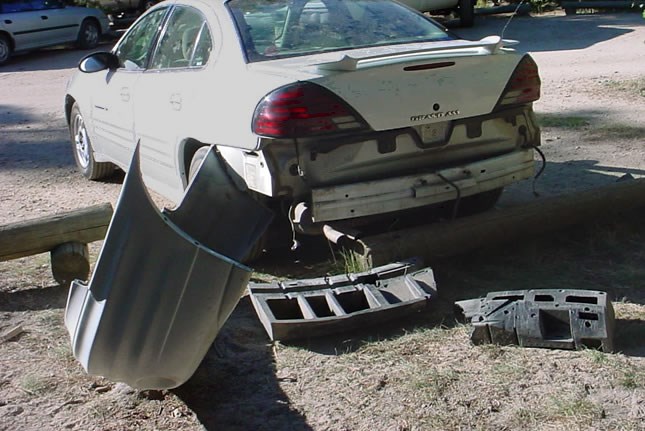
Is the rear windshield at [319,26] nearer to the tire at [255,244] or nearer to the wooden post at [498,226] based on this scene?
the tire at [255,244]

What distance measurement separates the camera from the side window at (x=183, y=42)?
6.07 meters

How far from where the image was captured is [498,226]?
555cm

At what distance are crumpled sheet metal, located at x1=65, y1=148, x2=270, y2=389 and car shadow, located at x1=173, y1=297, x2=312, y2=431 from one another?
36cm

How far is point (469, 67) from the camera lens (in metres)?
5.39

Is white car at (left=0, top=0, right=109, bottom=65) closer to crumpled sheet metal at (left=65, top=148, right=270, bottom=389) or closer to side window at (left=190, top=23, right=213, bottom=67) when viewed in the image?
side window at (left=190, top=23, right=213, bottom=67)

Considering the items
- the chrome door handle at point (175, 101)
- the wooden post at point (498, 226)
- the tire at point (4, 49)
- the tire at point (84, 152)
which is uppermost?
the chrome door handle at point (175, 101)

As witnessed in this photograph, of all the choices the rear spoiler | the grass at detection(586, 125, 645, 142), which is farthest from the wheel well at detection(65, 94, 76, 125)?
the grass at detection(586, 125, 645, 142)

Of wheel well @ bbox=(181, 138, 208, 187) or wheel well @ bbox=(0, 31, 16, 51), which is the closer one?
wheel well @ bbox=(181, 138, 208, 187)

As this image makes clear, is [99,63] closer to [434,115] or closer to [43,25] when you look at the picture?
[434,115]

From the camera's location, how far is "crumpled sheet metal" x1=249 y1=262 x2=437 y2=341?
15.3 ft

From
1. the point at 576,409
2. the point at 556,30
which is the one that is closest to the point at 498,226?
the point at 576,409

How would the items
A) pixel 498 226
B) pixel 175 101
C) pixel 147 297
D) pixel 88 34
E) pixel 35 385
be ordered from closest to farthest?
pixel 147 297
pixel 35 385
pixel 498 226
pixel 175 101
pixel 88 34

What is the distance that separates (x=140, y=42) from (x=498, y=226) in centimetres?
326

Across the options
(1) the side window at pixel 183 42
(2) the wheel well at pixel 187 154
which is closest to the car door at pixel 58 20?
(1) the side window at pixel 183 42
